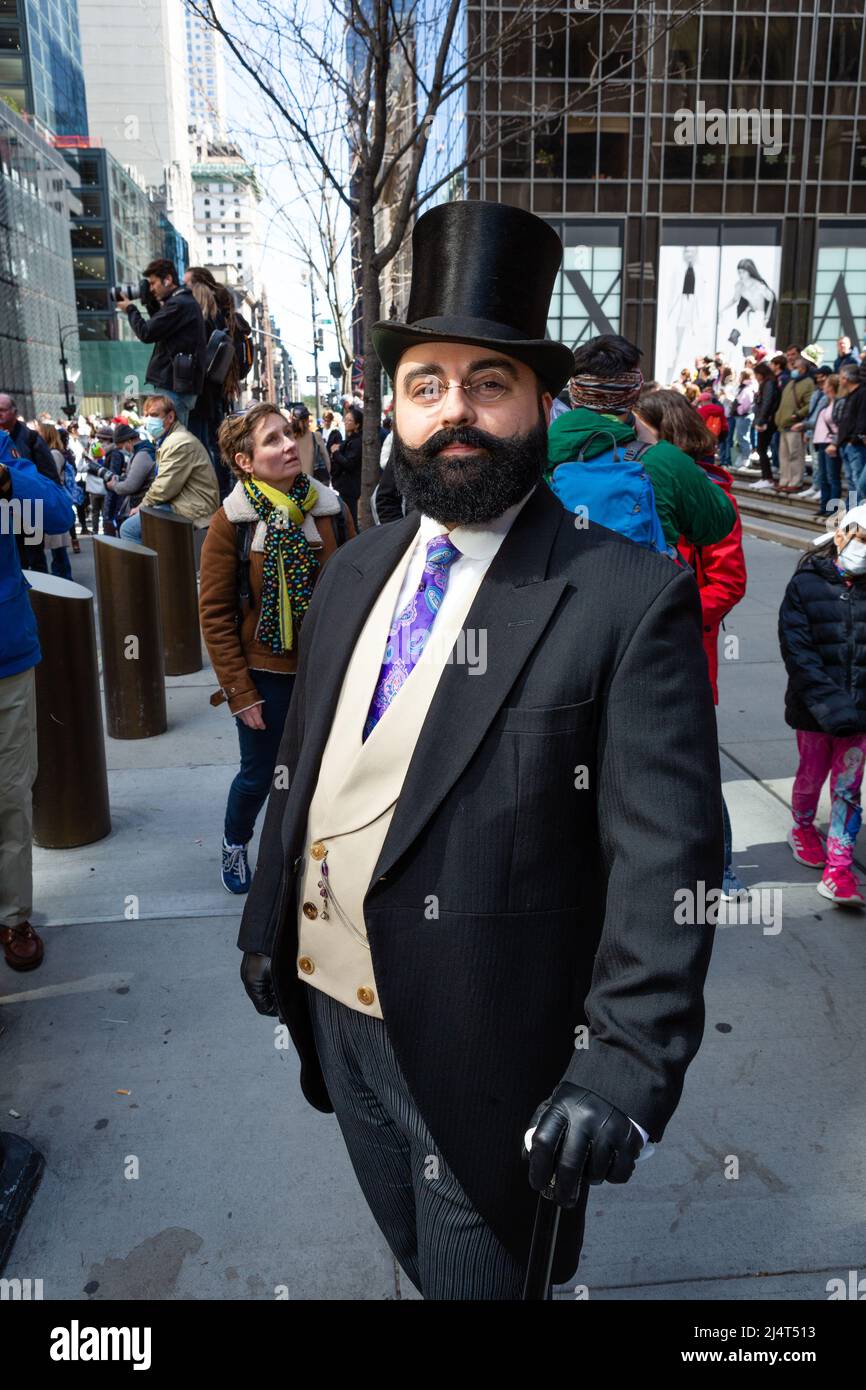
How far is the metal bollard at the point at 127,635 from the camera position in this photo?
6.67m

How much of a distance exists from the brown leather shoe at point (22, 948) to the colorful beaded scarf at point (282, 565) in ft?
4.66

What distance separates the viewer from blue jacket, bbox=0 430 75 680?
3658mm

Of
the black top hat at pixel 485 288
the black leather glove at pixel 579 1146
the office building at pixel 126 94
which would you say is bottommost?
the black leather glove at pixel 579 1146

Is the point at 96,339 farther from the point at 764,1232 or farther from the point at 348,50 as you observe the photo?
the point at 764,1232

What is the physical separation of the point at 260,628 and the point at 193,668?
4.42m

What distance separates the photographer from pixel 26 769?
12.7 ft

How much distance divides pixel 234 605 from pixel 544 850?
2.81 metres

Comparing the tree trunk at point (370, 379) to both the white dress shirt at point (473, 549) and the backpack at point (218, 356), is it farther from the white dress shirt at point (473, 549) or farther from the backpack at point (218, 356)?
the white dress shirt at point (473, 549)

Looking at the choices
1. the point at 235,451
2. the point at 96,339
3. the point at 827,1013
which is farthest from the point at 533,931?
the point at 96,339

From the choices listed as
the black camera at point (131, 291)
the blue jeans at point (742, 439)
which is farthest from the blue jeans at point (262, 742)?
the blue jeans at point (742, 439)

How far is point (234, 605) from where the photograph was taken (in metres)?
4.25

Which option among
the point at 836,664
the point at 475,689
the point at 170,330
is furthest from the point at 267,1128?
the point at 170,330

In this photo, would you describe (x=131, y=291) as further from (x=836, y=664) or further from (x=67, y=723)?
(x=836, y=664)

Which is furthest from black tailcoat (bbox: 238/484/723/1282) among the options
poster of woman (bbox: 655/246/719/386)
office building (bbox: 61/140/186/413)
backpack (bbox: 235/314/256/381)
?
office building (bbox: 61/140/186/413)
